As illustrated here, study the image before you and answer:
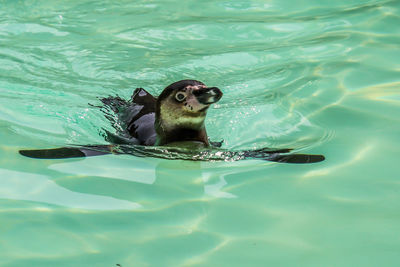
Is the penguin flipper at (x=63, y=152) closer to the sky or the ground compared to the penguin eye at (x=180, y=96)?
closer to the ground

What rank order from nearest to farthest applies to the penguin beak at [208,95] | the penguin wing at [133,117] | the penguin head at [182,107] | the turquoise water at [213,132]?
the turquoise water at [213,132]
the penguin beak at [208,95]
the penguin head at [182,107]
the penguin wing at [133,117]

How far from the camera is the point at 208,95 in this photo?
183 inches

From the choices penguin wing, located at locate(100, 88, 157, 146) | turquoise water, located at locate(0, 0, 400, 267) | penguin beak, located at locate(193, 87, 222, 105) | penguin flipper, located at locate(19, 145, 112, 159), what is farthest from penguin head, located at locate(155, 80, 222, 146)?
penguin flipper, located at locate(19, 145, 112, 159)

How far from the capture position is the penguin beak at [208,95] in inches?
A: 179

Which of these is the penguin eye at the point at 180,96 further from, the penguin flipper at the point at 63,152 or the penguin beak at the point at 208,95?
the penguin flipper at the point at 63,152

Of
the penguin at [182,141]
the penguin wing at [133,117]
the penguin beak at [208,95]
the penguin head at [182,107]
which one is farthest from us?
the penguin wing at [133,117]

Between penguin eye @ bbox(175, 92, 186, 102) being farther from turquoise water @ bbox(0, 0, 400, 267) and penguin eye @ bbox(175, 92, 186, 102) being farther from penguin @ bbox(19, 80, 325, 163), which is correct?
turquoise water @ bbox(0, 0, 400, 267)

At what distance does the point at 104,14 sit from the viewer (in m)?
9.73

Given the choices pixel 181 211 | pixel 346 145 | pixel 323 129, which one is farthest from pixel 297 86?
pixel 181 211

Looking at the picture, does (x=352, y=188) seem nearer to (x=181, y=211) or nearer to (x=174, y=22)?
(x=181, y=211)

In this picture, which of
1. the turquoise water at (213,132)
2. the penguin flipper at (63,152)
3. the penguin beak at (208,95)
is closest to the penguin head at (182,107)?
the penguin beak at (208,95)

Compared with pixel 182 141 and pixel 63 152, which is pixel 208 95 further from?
pixel 63 152

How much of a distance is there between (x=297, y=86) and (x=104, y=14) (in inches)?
→ 162

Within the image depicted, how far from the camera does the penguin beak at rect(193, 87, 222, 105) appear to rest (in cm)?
454
